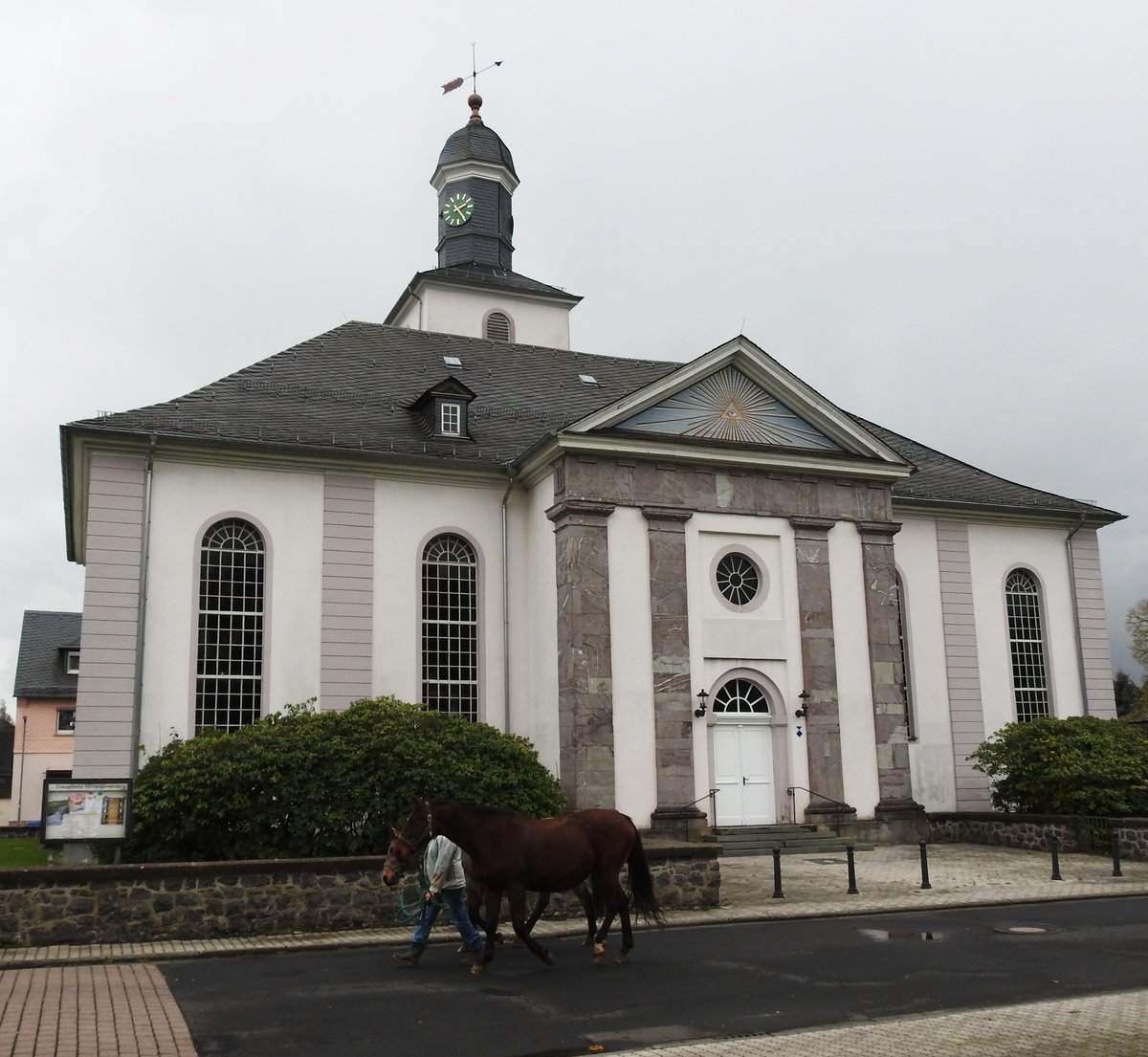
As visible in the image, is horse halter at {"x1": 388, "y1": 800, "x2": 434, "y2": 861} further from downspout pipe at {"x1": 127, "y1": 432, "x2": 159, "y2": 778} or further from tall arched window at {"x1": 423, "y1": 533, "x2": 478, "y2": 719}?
tall arched window at {"x1": 423, "y1": 533, "x2": 478, "y2": 719}

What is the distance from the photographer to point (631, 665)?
2094cm

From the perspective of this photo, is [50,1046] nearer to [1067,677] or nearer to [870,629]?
[870,629]

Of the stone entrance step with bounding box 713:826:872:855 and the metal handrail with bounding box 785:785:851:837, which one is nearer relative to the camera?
the stone entrance step with bounding box 713:826:872:855

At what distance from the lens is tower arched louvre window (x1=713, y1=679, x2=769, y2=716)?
2194 centimetres

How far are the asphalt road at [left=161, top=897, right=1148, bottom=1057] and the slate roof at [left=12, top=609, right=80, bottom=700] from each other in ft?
123

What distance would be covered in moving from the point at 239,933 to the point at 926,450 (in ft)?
72.0

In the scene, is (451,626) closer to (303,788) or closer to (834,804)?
(303,788)

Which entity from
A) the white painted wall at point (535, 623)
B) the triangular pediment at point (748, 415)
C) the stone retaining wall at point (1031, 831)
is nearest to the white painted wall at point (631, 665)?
the white painted wall at point (535, 623)

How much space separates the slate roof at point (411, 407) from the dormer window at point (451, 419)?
279 mm

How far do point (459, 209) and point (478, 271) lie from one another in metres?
2.62

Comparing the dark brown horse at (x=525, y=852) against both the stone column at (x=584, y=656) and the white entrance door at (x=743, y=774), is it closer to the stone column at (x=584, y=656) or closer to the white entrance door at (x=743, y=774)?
the stone column at (x=584, y=656)

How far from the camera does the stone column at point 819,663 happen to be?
22.0 meters

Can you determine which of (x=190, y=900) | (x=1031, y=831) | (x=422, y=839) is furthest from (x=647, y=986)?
(x=1031, y=831)

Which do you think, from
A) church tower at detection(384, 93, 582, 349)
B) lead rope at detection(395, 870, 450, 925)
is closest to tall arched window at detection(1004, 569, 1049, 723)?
church tower at detection(384, 93, 582, 349)
